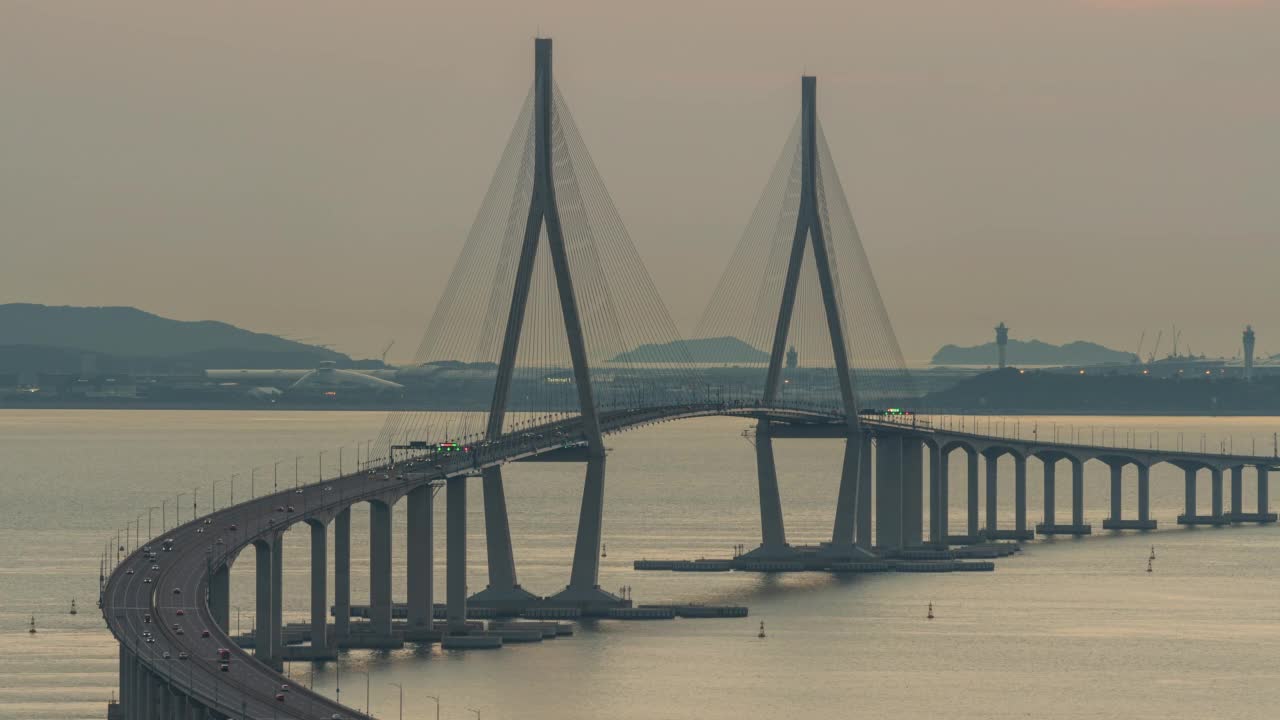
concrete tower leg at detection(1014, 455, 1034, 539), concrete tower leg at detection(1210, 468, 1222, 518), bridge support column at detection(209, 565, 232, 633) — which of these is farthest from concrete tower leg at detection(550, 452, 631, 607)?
concrete tower leg at detection(1210, 468, 1222, 518)

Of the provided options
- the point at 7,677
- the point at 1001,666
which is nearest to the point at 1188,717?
the point at 1001,666

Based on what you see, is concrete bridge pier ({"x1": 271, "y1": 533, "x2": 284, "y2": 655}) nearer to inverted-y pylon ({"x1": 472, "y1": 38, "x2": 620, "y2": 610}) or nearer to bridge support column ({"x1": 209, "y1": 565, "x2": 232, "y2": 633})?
bridge support column ({"x1": 209, "y1": 565, "x2": 232, "y2": 633})

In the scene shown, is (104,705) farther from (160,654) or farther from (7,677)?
(160,654)

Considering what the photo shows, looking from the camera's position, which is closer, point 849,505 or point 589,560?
point 589,560

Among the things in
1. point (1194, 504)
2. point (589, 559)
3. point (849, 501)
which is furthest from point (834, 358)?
point (1194, 504)

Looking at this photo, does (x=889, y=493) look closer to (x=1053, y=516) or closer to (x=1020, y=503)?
(x=1020, y=503)

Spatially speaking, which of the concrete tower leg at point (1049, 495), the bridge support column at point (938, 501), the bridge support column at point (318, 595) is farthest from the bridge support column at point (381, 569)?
the concrete tower leg at point (1049, 495)

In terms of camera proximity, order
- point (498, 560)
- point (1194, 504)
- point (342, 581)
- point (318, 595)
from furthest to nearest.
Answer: point (1194, 504) → point (498, 560) → point (342, 581) → point (318, 595)
